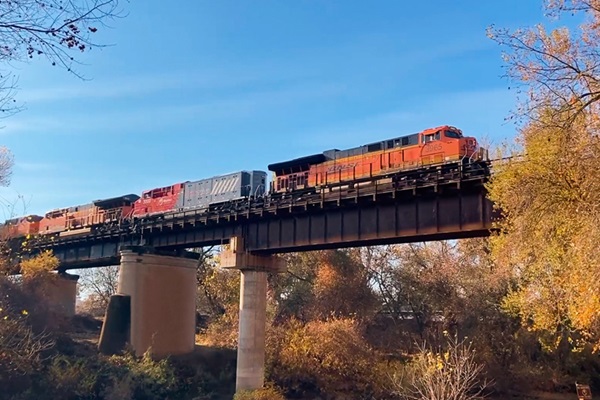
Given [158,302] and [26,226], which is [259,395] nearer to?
[158,302]

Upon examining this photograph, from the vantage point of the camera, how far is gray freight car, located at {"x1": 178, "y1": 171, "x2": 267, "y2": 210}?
42.3 m

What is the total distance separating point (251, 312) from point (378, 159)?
12.8 m

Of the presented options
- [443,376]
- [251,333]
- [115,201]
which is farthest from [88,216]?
[443,376]

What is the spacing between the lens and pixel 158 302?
41.5 metres

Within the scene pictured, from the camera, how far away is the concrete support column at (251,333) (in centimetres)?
3462

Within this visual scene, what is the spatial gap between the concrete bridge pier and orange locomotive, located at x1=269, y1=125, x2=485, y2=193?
525 centimetres

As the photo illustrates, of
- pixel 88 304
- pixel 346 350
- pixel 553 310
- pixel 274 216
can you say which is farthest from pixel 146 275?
pixel 88 304

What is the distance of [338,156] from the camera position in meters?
37.6

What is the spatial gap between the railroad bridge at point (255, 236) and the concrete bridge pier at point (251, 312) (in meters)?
0.06

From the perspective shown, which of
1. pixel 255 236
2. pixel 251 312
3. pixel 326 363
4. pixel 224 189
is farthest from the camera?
pixel 224 189

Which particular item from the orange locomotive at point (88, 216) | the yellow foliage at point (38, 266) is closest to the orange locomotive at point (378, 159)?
the orange locomotive at point (88, 216)

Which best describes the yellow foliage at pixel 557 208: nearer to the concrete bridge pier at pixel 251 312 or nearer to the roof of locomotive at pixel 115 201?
the concrete bridge pier at pixel 251 312

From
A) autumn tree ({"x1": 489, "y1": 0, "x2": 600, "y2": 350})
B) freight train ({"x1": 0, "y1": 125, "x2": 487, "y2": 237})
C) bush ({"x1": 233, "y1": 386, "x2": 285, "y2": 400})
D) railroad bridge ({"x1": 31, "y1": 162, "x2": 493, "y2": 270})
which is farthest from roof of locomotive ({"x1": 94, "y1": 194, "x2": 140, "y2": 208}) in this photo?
autumn tree ({"x1": 489, "y1": 0, "x2": 600, "y2": 350})

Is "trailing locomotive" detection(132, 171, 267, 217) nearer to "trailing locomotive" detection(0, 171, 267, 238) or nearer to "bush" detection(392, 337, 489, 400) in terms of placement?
"trailing locomotive" detection(0, 171, 267, 238)
